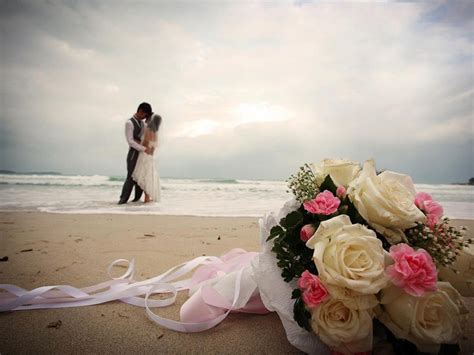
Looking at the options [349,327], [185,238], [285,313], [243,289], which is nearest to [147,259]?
[185,238]

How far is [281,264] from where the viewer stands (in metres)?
1.12

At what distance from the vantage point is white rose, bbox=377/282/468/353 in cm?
93

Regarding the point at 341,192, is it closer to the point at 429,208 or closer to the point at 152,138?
the point at 429,208

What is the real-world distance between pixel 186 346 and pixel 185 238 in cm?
221

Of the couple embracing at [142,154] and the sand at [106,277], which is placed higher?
the couple embracing at [142,154]

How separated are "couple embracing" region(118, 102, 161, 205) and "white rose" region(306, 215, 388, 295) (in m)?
7.34

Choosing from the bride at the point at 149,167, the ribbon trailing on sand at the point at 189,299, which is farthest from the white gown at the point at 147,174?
the ribbon trailing on sand at the point at 189,299

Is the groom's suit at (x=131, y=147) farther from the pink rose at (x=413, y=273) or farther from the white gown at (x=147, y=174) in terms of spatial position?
the pink rose at (x=413, y=273)

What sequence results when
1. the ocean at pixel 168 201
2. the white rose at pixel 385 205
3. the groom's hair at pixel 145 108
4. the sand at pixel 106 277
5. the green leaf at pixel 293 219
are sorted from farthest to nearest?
the groom's hair at pixel 145 108, the ocean at pixel 168 201, the sand at pixel 106 277, the green leaf at pixel 293 219, the white rose at pixel 385 205

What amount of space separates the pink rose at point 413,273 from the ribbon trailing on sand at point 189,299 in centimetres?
66

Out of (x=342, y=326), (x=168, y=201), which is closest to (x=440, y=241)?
(x=342, y=326)

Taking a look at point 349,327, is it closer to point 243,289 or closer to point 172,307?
point 243,289

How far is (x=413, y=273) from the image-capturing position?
0.90 m

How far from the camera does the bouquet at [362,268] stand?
3.01 ft
